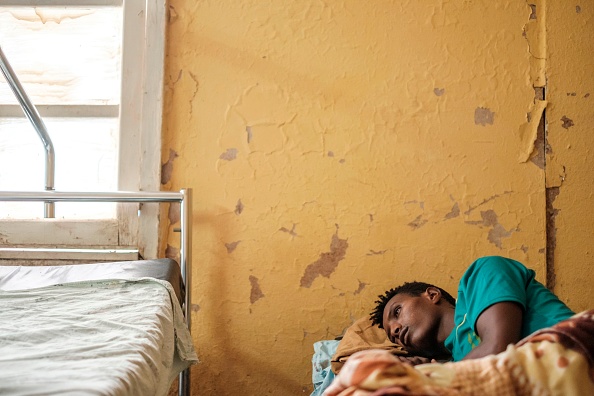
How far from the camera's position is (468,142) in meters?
2.12

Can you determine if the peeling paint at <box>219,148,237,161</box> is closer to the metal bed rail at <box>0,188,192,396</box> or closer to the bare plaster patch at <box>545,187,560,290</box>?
the metal bed rail at <box>0,188,192,396</box>

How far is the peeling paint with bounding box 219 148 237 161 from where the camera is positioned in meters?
2.12

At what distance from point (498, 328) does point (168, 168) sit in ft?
3.98

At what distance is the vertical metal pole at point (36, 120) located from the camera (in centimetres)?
183

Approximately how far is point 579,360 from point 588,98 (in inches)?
56.2

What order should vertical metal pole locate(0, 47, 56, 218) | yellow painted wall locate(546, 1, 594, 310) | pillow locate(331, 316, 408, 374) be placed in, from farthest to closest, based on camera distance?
yellow painted wall locate(546, 1, 594, 310) → vertical metal pole locate(0, 47, 56, 218) → pillow locate(331, 316, 408, 374)

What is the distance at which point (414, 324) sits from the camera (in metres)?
1.65

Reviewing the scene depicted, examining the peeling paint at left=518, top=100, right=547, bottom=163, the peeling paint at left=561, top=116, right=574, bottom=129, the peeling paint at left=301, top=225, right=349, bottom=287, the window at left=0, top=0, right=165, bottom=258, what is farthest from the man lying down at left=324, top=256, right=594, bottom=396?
the window at left=0, top=0, right=165, bottom=258

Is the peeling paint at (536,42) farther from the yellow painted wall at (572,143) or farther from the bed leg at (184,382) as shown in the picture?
the bed leg at (184,382)

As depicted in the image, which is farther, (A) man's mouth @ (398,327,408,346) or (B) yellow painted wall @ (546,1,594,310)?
(B) yellow painted wall @ (546,1,594,310)

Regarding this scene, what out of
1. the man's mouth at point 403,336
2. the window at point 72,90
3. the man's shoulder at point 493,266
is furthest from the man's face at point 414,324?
the window at point 72,90

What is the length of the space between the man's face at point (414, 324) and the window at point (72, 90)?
0.98m

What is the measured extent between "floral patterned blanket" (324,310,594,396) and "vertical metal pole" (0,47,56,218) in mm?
1373

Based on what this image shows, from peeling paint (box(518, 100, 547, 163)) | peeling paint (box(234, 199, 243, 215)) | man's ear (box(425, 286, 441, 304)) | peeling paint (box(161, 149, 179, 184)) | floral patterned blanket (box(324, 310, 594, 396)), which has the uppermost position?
peeling paint (box(518, 100, 547, 163))
